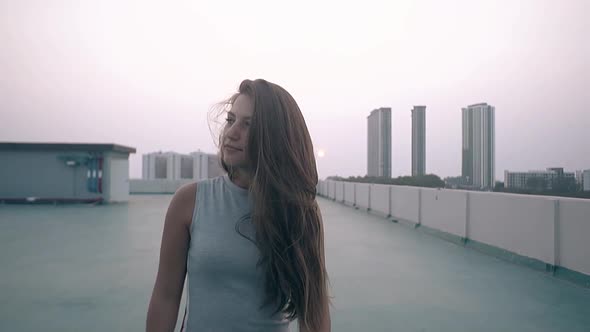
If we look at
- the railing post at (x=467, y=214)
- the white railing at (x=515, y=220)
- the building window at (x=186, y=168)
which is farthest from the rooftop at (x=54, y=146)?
the building window at (x=186, y=168)

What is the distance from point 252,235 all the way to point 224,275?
0.15 m

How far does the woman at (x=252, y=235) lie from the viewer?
1.19 meters

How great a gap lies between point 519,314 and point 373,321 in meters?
1.56

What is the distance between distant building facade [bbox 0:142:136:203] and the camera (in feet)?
60.0

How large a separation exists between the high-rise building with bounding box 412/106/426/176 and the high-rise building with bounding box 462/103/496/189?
391 centimetres

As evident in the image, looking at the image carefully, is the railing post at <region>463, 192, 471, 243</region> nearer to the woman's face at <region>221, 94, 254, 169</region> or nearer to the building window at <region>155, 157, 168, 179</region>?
the woman's face at <region>221, 94, 254, 169</region>

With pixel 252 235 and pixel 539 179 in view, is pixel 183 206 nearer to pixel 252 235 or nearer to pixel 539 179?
pixel 252 235

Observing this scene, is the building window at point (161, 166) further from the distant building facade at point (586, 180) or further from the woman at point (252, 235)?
the woman at point (252, 235)

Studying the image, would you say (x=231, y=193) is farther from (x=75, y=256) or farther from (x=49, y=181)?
(x=49, y=181)

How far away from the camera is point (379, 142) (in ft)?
98.6

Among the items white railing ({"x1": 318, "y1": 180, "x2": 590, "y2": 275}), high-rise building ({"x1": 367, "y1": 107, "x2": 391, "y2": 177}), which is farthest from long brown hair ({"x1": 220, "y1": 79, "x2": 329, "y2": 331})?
high-rise building ({"x1": 367, "y1": 107, "x2": 391, "y2": 177})

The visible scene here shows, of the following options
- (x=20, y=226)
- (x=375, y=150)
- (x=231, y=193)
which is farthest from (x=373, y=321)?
(x=375, y=150)

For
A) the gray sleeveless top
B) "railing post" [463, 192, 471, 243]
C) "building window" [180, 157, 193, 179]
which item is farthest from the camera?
"building window" [180, 157, 193, 179]

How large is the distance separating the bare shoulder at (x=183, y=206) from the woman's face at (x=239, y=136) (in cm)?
18
